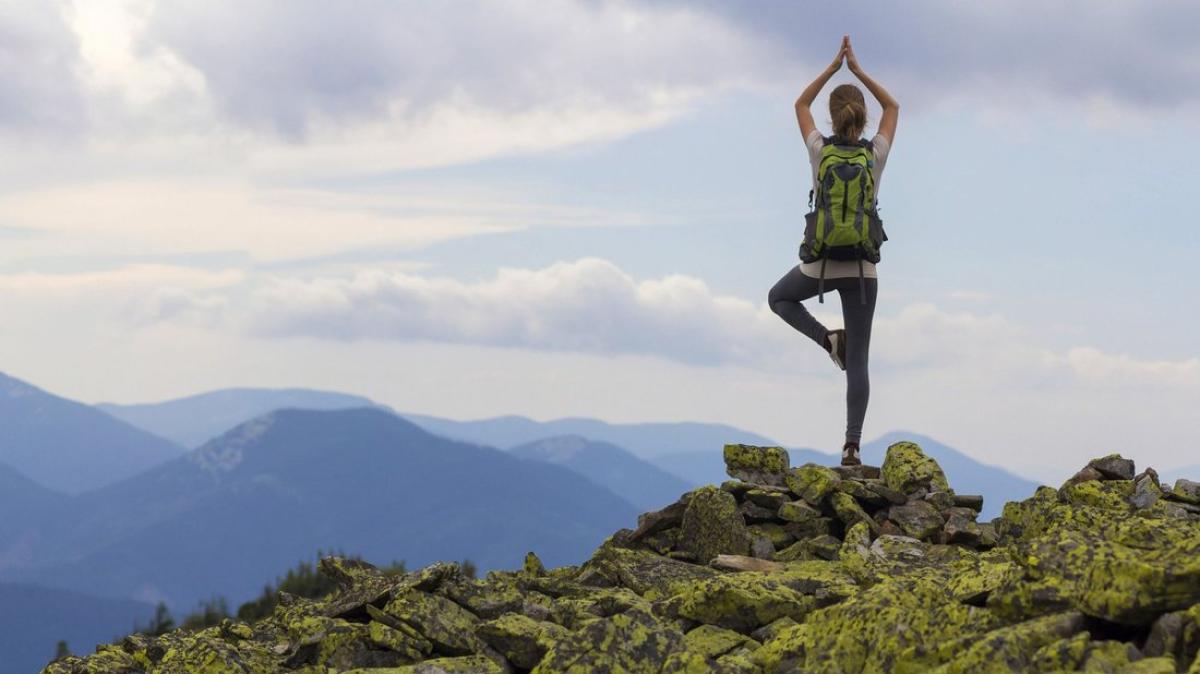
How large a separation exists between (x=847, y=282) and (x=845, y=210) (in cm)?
119

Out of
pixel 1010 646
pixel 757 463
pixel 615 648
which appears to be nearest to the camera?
pixel 1010 646

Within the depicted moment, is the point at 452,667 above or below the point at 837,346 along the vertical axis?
below

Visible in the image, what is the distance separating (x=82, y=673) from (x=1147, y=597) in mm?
11960

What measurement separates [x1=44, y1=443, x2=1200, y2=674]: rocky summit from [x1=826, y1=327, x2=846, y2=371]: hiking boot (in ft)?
5.77

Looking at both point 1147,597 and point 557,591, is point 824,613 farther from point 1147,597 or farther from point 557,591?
point 557,591

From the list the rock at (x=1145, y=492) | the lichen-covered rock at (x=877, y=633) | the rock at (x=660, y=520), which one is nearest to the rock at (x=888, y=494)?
the rock at (x=660, y=520)

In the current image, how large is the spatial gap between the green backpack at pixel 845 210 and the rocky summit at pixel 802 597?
3.66 m

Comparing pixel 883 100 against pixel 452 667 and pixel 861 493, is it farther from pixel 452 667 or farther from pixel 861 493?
pixel 452 667

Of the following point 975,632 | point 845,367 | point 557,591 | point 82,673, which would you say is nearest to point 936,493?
point 845,367

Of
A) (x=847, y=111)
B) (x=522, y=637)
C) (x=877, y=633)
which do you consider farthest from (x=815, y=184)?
(x=522, y=637)

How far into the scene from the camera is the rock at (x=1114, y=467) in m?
19.5

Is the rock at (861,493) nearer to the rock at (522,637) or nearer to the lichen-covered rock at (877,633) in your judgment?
the lichen-covered rock at (877,633)

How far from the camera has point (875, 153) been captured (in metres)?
17.7

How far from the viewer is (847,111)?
57.3 ft
